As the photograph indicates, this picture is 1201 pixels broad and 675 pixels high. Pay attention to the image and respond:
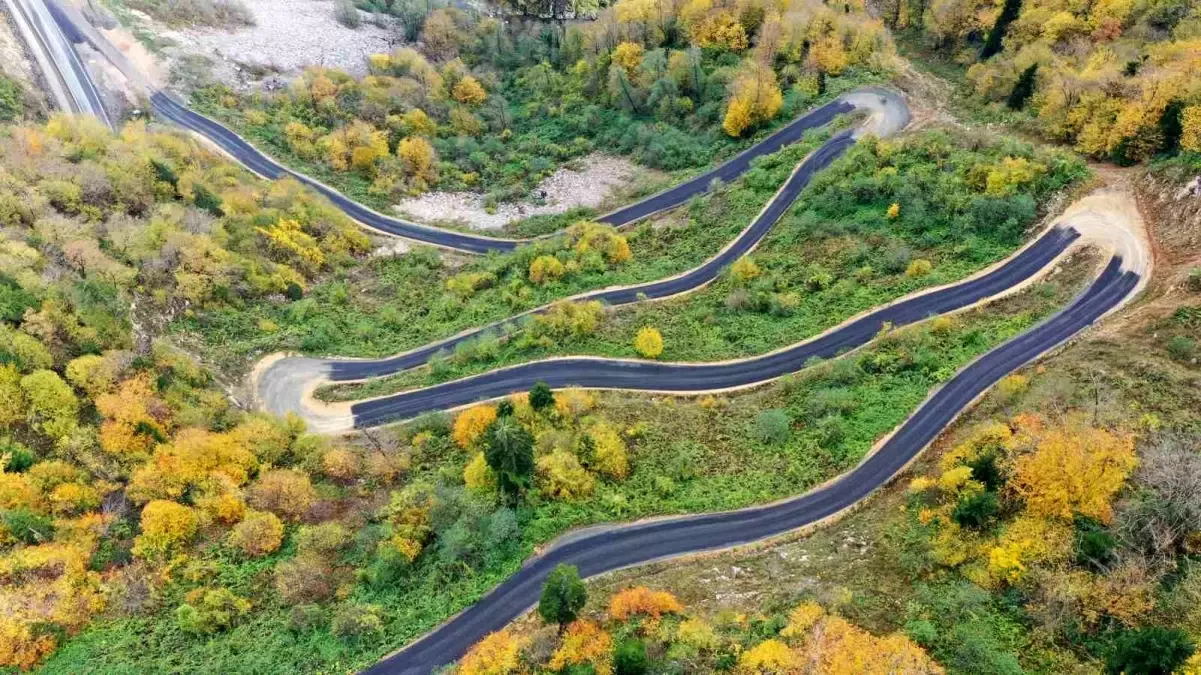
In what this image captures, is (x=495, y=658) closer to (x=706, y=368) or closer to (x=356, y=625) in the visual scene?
(x=356, y=625)

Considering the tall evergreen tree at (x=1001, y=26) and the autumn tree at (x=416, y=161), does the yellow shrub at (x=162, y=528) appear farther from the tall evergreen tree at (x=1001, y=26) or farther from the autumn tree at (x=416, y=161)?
the tall evergreen tree at (x=1001, y=26)

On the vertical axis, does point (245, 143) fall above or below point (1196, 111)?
below

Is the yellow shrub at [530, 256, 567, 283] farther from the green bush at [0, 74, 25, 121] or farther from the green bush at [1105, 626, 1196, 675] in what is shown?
the green bush at [0, 74, 25, 121]

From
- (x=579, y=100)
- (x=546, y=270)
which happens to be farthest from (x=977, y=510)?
(x=579, y=100)

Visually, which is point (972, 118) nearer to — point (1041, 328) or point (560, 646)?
point (1041, 328)

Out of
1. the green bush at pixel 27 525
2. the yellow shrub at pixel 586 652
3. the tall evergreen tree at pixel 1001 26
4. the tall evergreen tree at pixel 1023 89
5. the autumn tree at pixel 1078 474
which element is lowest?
the green bush at pixel 27 525

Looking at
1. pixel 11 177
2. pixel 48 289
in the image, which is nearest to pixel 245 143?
pixel 11 177

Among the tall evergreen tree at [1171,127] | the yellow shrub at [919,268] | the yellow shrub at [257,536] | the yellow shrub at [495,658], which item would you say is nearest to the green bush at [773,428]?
the yellow shrub at [919,268]

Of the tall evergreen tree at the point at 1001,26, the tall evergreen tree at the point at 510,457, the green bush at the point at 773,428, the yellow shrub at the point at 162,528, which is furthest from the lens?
the tall evergreen tree at the point at 1001,26
